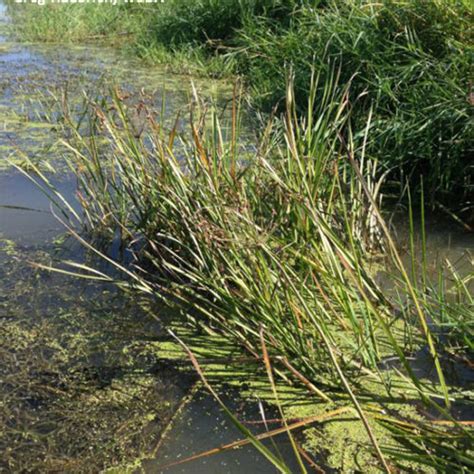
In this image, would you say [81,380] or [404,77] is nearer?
[81,380]

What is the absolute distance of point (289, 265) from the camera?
77.0 inches

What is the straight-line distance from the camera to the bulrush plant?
5.66 feet

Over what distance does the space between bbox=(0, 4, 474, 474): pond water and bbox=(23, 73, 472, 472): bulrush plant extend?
0.15m

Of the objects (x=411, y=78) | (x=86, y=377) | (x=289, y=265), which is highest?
(x=411, y=78)

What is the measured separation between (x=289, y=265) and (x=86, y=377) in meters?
0.61

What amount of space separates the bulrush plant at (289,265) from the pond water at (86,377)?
0.15 meters

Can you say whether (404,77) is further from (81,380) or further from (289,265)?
(81,380)

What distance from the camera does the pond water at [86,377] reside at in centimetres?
175

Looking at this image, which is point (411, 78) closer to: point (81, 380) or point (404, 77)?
point (404, 77)

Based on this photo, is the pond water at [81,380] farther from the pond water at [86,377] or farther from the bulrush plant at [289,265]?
the bulrush plant at [289,265]

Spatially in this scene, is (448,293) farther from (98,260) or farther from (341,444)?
(98,260)

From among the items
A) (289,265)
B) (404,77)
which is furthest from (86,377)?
(404,77)

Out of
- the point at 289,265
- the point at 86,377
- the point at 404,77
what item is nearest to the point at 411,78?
the point at 404,77

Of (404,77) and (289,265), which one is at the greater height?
(404,77)
